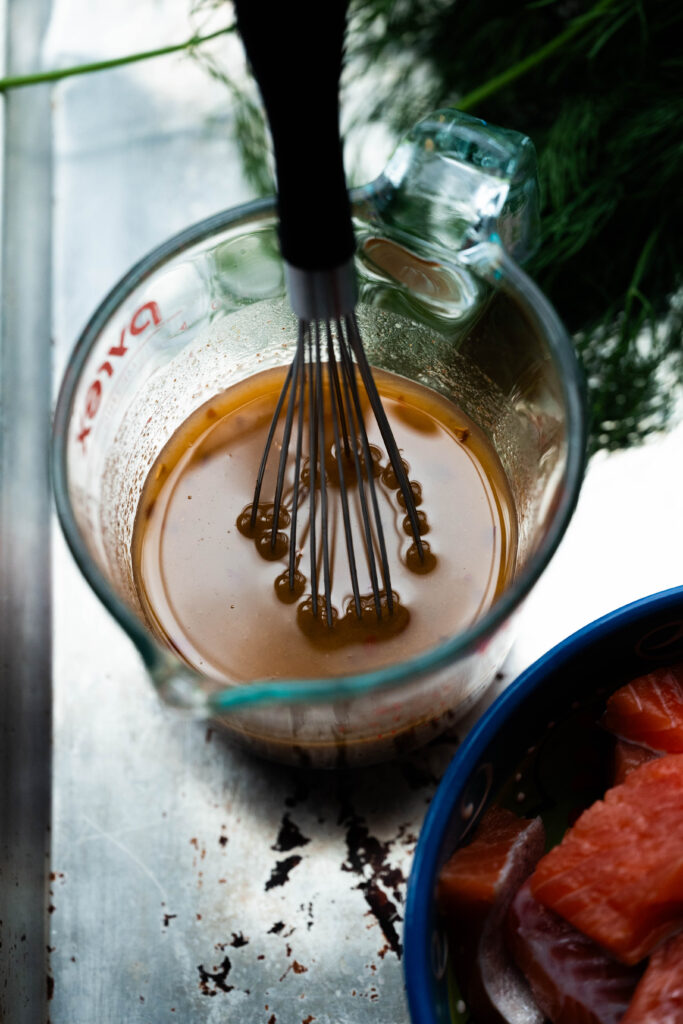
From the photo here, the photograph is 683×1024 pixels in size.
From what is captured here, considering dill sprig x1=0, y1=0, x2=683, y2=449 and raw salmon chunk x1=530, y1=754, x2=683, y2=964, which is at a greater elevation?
dill sprig x1=0, y1=0, x2=683, y2=449

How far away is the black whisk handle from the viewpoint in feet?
1.03

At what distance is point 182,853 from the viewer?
1.97ft

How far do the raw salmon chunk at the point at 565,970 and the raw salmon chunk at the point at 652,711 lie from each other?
99 mm

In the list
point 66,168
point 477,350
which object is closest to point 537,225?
point 477,350

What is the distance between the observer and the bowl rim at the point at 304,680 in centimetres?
39

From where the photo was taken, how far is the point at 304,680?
45cm

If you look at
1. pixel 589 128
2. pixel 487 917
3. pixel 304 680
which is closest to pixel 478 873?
pixel 487 917

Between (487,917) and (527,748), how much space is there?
0.30 feet

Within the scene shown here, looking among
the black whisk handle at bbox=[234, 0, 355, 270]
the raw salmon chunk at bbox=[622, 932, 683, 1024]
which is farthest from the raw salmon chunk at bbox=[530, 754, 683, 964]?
the black whisk handle at bbox=[234, 0, 355, 270]

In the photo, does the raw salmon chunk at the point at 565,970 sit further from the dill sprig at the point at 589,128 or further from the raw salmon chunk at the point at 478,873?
the dill sprig at the point at 589,128

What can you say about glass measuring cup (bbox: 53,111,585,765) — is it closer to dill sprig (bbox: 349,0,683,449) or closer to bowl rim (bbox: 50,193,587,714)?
bowl rim (bbox: 50,193,587,714)

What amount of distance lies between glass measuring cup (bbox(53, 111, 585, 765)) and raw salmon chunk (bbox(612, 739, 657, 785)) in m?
0.08

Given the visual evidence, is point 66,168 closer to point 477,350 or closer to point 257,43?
point 477,350

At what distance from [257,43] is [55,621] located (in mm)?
440
